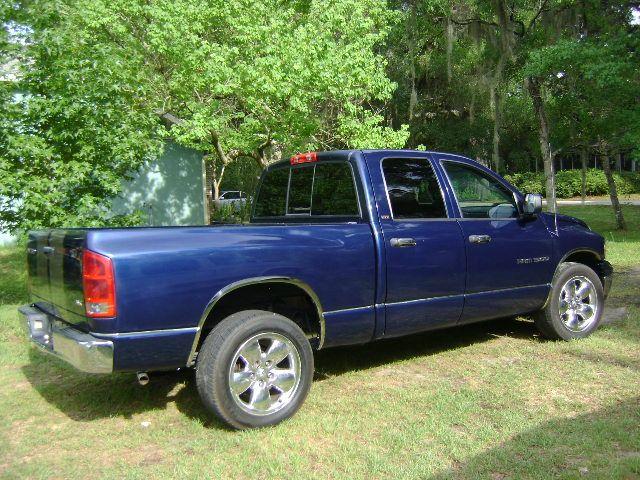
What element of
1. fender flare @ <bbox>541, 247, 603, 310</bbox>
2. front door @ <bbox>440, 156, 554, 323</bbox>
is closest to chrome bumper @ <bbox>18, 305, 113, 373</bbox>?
front door @ <bbox>440, 156, 554, 323</bbox>

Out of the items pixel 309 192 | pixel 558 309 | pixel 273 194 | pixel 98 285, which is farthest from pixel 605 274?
pixel 98 285

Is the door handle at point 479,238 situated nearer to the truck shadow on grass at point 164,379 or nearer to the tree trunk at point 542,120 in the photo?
the truck shadow on grass at point 164,379

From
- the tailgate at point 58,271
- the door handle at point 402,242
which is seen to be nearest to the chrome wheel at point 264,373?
the tailgate at point 58,271

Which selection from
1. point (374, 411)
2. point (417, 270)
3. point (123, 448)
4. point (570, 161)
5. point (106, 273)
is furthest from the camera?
point (570, 161)

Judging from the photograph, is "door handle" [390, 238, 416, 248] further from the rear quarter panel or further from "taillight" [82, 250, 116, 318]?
"taillight" [82, 250, 116, 318]

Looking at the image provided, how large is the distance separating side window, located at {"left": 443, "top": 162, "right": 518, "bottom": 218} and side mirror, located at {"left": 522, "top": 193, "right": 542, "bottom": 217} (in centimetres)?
9

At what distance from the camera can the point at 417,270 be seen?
191 inches

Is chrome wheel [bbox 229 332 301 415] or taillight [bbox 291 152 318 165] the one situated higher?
taillight [bbox 291 152 318 165]

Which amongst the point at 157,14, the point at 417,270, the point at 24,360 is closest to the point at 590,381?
the point at 417,270

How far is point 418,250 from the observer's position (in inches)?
191

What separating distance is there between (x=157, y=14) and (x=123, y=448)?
9390mm

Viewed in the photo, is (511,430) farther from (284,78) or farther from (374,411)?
(284,78)

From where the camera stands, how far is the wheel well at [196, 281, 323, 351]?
14.1ft

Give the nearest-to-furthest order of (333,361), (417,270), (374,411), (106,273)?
1. (106,273)
2. (374,411)
3. (417,270)
4. (333,361)
